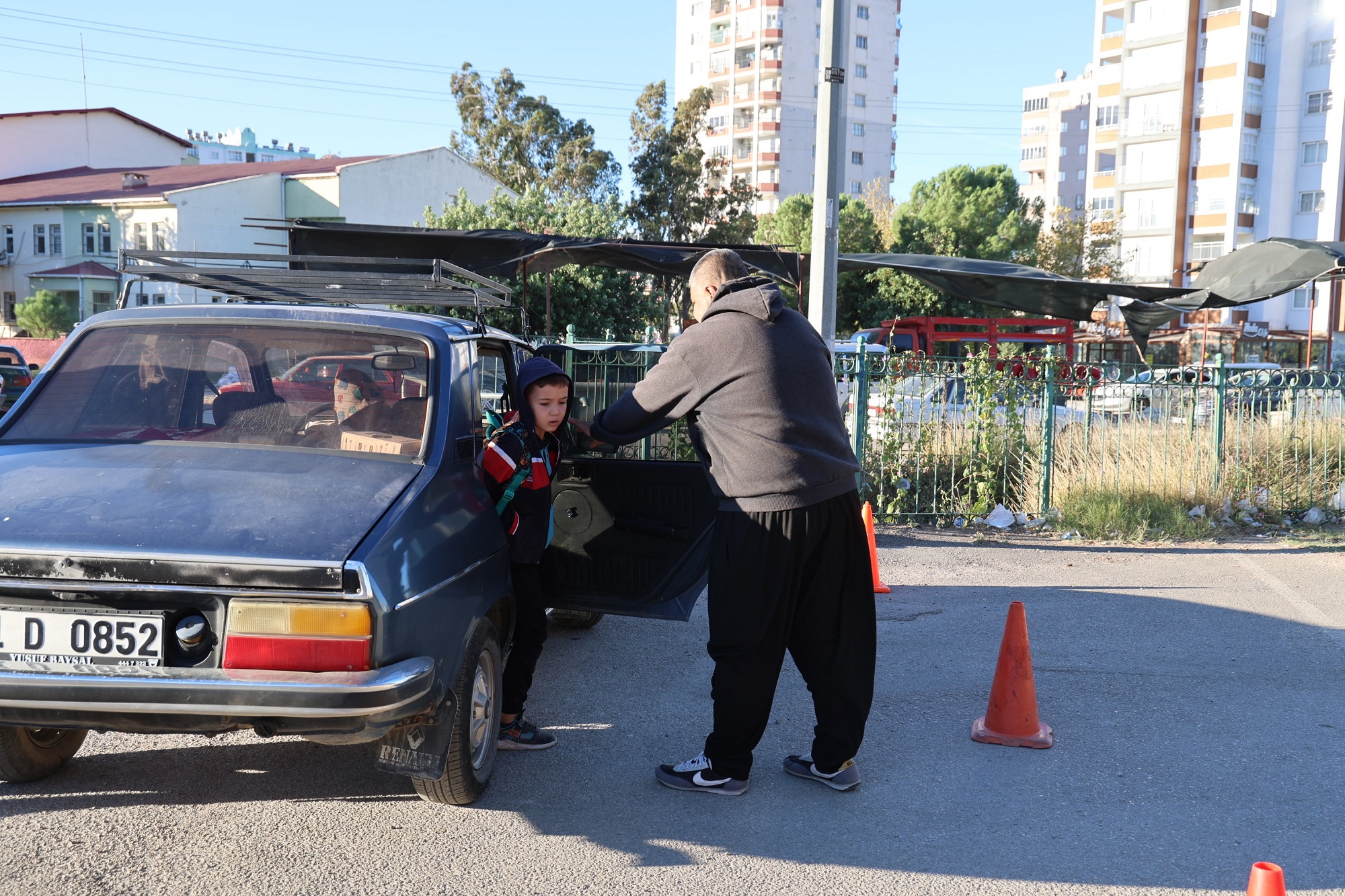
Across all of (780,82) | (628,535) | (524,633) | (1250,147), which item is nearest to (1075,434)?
(628,535)

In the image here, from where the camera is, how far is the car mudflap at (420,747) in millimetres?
3387

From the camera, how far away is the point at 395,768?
3408 millimetres

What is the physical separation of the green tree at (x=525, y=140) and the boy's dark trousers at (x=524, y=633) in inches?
1622

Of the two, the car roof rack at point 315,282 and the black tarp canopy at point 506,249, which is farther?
the black tarp canopy at point 506,249

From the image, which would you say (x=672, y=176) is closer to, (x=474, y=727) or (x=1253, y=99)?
(x=1253, y=99)

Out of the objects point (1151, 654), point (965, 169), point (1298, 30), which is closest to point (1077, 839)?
point (1151, 654)

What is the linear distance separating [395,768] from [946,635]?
395cm

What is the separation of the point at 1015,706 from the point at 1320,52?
63595mm

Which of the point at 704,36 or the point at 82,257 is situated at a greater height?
the point at 704,36

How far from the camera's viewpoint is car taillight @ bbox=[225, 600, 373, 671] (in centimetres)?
301

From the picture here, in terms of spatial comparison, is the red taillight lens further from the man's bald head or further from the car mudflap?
the man's bald head

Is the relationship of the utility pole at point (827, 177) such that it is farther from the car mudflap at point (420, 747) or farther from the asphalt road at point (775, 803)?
the car mudflap at point (420, 747)

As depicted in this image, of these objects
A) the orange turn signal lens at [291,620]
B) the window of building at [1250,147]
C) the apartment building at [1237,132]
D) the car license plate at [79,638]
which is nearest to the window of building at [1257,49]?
the apartment building at [1237,132]

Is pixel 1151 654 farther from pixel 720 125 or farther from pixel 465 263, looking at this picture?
pixel 720 125
